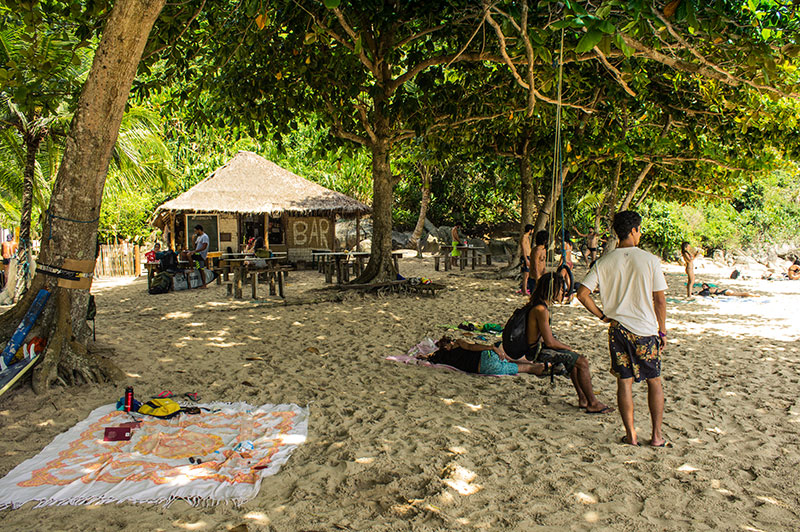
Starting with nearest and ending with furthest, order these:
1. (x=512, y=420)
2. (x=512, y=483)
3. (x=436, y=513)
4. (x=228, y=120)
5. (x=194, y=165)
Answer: (x=436, y=513), (x=512, y=483), (x=512, y=420), (x=228, y=120), (x=194, y=165)

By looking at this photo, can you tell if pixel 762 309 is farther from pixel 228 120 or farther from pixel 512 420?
pixel 228 120

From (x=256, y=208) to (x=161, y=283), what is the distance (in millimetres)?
5436

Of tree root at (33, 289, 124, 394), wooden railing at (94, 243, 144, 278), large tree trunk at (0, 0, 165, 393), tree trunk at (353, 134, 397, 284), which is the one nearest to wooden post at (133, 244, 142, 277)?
wooden railing at (94, 243, 144, 278)

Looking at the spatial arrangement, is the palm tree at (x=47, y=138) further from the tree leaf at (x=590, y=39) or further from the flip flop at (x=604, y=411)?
the flip flop at (x=604, y=411)

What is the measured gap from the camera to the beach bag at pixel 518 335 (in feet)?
15.7

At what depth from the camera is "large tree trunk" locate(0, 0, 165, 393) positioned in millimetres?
4691

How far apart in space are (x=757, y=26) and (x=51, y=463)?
8.52 m

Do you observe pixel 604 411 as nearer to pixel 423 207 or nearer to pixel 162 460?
pixel 162 460

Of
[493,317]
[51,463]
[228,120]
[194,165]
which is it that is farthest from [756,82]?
[194,165]

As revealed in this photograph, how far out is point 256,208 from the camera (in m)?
16.8

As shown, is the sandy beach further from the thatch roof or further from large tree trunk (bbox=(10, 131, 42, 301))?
the thatch roof

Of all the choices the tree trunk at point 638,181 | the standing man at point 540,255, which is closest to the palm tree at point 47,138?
the standing man at point 540,255

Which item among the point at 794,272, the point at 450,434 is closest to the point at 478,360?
the point at 450,434

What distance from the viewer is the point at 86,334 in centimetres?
531
